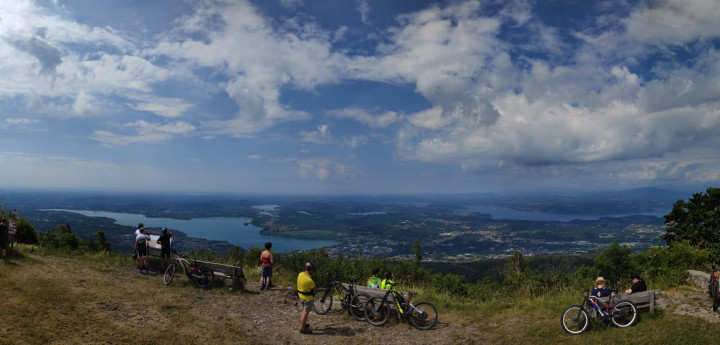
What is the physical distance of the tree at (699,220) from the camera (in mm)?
26750

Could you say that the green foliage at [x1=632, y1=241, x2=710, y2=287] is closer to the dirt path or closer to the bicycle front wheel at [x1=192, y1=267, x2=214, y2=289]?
the dirt path

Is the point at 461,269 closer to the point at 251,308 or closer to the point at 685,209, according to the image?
the point at 685,209

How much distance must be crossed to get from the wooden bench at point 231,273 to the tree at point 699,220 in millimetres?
32566

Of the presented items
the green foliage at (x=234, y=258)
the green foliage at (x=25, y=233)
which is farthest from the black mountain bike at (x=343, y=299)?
the green foliage at (x=25, y=233)

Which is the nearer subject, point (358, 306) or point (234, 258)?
point (358, 306)

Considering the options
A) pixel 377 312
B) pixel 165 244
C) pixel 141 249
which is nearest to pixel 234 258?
pixel 165 244

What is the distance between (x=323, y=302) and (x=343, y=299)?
0.71m

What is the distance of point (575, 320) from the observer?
848cm

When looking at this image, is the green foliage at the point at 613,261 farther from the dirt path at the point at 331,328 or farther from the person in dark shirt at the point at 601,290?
the dirt path at the point at 331,328

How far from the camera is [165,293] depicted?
11.2 meters

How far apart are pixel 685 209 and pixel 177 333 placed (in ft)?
131

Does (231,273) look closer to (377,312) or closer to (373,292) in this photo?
(373,292)

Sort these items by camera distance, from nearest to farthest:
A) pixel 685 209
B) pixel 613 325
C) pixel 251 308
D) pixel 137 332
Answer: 1. pixel 137 332
2. pixel 613 325
3. pixel 251 308
4. pixel 685 209

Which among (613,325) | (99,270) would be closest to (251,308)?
(99,270)
